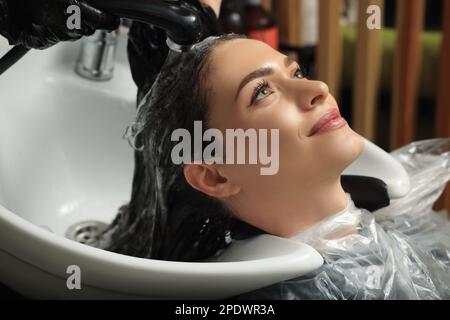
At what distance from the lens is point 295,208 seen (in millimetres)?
699

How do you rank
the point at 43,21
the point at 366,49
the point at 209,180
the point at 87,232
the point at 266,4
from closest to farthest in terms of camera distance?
1. the point at 43,21
2. the point at 209,180
3. the point at 87,232
4. the point at 366,49
5. the point at 266,4

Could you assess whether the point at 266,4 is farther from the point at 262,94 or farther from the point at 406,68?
the point at 262,94

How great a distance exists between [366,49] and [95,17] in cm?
71

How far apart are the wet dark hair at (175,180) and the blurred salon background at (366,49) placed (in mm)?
449

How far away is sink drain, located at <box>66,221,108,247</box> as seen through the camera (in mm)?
901

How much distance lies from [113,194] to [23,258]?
0.36 metres

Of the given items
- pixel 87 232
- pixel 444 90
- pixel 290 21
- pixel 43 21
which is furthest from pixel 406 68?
pixel 43 21

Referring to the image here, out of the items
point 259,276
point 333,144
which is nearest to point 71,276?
point 259,276

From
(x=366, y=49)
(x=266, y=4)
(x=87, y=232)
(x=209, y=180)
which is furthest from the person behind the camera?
(x=266, y=4)

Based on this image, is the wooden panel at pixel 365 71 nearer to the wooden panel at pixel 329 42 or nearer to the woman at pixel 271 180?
the wooden panel at pixel 329 42

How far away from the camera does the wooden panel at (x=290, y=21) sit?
140cm

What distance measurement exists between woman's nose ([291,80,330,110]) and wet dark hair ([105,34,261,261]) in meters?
0.10

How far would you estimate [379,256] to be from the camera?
70 centimetres

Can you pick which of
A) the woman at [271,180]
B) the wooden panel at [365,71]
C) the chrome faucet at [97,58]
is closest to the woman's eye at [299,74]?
the woman at [271,180]
